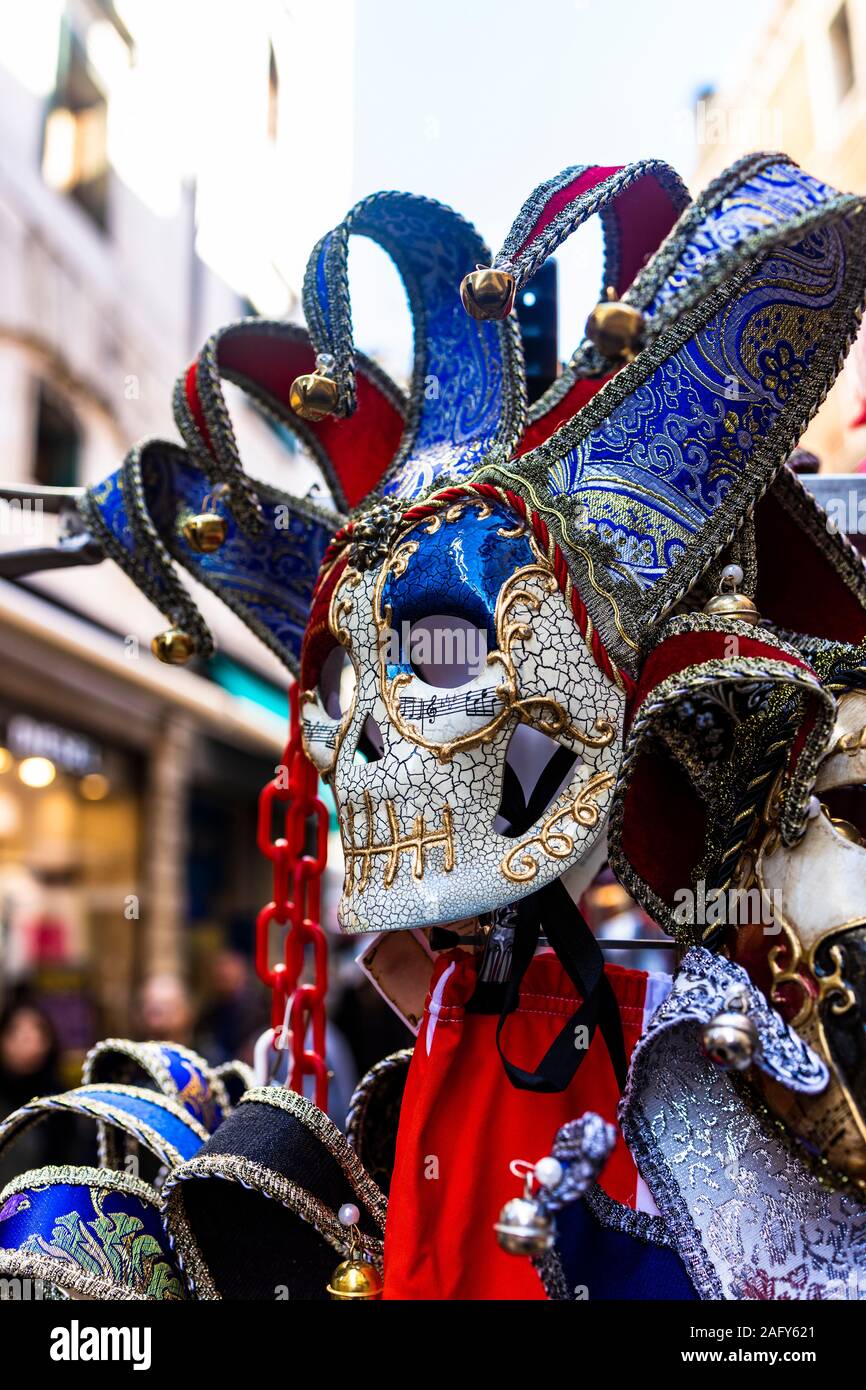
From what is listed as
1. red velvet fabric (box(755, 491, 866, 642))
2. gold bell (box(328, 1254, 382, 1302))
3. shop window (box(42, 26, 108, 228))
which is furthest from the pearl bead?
shop window (box(42, 26, 108, 228))

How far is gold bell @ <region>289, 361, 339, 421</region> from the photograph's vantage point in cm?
141

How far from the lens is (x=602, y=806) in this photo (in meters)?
1.28

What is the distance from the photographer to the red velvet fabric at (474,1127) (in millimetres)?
1330

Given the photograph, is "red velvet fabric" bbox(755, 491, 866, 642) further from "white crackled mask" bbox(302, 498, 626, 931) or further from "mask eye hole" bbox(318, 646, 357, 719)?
"mask eye hole" bbox(318, 646, 357, 719)

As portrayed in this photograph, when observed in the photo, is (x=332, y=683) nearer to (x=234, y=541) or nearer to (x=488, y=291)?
(x=234, y=541)

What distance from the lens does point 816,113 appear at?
8.64 ft

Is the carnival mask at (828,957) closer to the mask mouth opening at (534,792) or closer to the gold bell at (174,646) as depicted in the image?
the mask mouth opening at (534,792)

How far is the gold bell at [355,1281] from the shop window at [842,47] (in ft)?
7.33

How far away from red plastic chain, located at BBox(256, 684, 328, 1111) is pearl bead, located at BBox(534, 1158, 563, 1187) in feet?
2.03

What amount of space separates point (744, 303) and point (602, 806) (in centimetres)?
55

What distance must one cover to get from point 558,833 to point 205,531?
0.69 m

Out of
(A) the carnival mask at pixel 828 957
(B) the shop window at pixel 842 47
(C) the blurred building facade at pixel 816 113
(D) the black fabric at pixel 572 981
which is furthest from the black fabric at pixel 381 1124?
(B) the shop window at pixel 842 47

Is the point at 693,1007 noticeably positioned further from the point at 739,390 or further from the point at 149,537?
the point at 149,537

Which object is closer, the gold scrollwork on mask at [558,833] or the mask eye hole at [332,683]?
the gold scrollwork on mask at [558,833]
